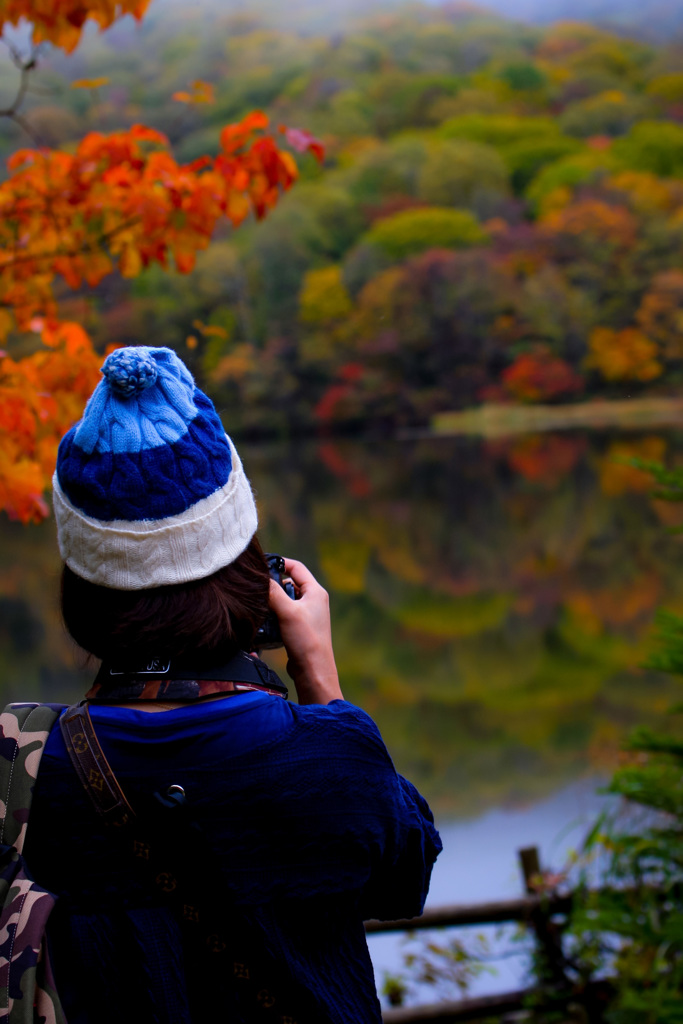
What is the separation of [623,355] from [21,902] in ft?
65.5

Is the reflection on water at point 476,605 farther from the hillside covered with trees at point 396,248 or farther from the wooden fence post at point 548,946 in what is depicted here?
the hillside covered with trees at point 396,248

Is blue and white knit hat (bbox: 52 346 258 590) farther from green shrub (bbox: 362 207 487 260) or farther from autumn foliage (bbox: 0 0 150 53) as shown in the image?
green shrub (bbox: 362 207 487 260)

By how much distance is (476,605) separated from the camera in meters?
10.1

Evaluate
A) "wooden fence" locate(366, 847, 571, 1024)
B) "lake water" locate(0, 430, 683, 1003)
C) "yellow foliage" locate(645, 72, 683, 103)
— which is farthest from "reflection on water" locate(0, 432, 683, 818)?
"yellow foliage" locate(645, 72, 683, 103)

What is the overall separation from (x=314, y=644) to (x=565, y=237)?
23.3 meters

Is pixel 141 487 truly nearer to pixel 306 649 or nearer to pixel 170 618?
pixel 170 618

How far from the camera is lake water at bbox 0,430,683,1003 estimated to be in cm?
547

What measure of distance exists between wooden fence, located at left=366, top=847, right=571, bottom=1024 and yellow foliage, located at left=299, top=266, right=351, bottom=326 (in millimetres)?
13934

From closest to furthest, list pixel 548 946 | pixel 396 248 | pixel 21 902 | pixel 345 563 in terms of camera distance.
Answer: pixel 21 902
pixel 548 946
pixel 345 563
pixel 396 248

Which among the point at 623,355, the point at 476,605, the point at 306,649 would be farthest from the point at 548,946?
the point at 623,355

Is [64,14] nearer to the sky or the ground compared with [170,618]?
nearer to the sky

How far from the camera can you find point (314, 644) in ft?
2.71

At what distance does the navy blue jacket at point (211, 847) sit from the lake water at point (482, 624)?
0.87 m

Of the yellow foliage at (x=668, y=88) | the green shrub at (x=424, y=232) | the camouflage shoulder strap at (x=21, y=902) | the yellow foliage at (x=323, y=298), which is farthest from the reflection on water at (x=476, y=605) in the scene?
the yellow foliage at (x=668, y=88)
